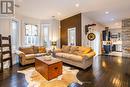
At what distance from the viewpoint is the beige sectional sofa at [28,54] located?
4.91m

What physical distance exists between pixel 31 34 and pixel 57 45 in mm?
1926

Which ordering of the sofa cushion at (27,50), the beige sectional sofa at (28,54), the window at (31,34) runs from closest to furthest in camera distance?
the beige sectional sofa at (28,54) < the sofa cushion at (27,50) < the window at (31,34)

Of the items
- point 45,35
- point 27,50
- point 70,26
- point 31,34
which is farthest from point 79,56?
point 31,34

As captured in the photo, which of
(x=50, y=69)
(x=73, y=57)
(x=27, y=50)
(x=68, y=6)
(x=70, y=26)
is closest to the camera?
(x=50, y=69)

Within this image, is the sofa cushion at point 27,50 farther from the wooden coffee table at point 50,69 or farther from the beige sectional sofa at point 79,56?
the wooden coffee table at point 50,69

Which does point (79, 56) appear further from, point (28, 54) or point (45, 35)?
point (45, 35)

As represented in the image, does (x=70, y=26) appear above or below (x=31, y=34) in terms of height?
above

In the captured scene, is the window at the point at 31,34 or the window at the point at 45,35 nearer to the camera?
the window at the point at 31,34

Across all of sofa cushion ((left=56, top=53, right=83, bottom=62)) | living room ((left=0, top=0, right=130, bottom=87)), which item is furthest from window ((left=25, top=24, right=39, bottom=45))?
sofa cushion ((left=56, top=53, right=83, bottom=62))

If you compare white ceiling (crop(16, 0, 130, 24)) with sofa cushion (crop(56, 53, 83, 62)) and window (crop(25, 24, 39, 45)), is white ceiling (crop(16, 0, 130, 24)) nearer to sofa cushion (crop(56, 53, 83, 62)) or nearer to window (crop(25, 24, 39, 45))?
window (crop(25, 24, 39, 45))

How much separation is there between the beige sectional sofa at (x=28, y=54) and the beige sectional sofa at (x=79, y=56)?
1015 mm

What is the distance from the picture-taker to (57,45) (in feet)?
24.3

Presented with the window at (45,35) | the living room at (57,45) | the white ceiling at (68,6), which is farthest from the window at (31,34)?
the white ceiling at (68,6)

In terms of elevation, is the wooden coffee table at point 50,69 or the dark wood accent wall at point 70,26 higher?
the dark wood accent wall at point 70,26
